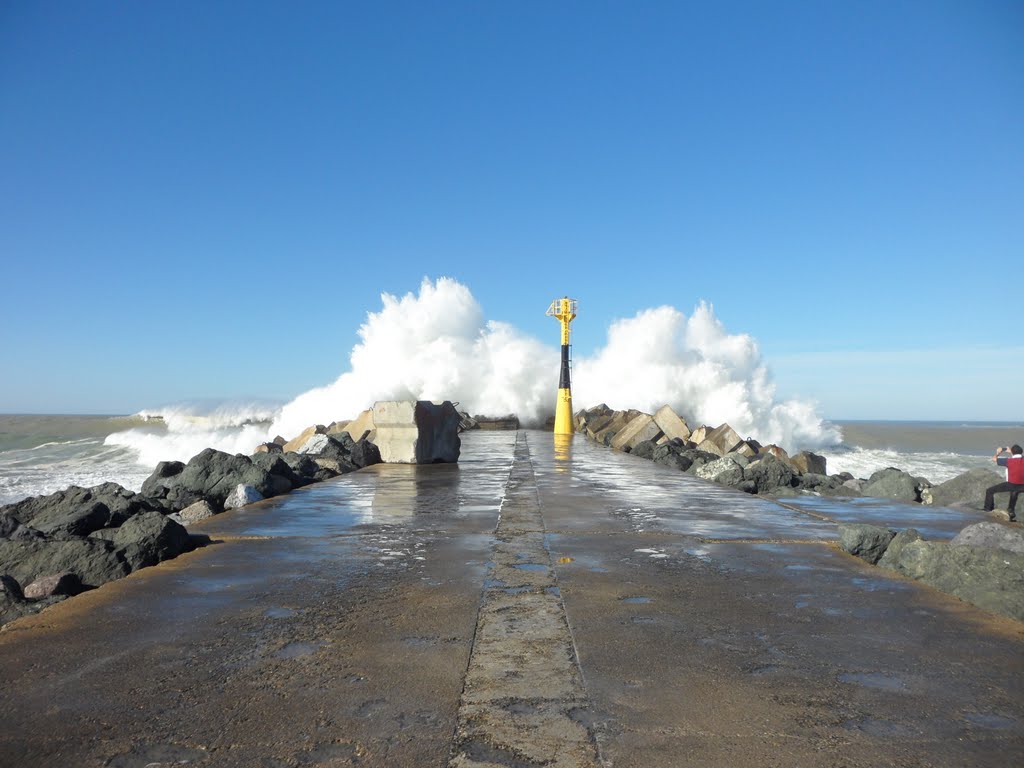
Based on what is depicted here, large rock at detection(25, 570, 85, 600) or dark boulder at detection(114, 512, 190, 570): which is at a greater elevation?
dark boulder at detection(114, 512, 190, 570)

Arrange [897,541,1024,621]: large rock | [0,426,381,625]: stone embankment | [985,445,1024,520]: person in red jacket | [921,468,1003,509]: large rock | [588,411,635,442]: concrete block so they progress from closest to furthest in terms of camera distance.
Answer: [897,541,1024,621]: large rock
[0,426,381,625]: stone embankment
[985,445,1024,520]: person in red jacket
[921,468,1003,509]: large rock
[588,411,635,442]: concrete block

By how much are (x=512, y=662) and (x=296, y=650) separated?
2.54 feet

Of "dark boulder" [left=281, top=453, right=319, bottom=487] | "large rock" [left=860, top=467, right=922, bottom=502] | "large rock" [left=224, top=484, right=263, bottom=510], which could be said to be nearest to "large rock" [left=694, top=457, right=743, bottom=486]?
"large rock" [left=860, top=467, right=922, bottom=502]

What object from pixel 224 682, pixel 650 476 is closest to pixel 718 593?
pixel 224 682

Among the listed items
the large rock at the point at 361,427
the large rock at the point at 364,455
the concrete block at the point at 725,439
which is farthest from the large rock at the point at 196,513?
the concrete block at the point at 725,439

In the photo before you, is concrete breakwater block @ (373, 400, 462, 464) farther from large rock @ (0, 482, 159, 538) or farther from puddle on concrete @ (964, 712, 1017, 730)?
puddle on concrete @ (964, 712, 1017, 730)

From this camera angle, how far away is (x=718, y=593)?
3.51 meters

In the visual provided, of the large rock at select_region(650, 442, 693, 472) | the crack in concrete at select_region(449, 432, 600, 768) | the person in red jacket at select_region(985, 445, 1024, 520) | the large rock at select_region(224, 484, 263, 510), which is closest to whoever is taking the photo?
the crack in concrete at select_region(449, 432, 600, 768)

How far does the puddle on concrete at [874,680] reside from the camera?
2.35 meters

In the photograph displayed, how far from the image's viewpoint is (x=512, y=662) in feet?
8.32

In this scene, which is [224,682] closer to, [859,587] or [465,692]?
[465,692]

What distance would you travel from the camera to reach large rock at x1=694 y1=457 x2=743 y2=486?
29.6ft

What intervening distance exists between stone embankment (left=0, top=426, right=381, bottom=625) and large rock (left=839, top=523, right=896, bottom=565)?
12.7 feet

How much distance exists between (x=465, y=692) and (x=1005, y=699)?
1.62 m
